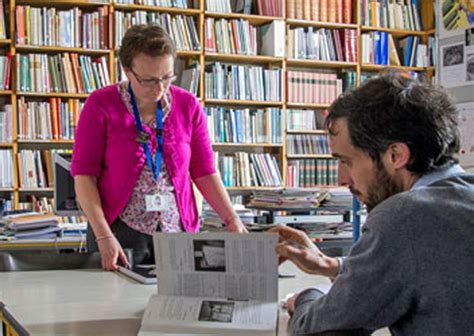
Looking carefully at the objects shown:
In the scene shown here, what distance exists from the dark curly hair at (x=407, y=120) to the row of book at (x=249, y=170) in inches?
153

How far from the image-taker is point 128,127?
1997 mm

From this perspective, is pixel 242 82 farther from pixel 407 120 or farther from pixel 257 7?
pixel 407 120

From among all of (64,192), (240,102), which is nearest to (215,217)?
(64,192)

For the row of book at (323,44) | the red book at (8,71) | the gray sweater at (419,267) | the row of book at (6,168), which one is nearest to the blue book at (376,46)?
the row of book at (323,44)

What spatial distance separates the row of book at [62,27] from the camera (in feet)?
15.0

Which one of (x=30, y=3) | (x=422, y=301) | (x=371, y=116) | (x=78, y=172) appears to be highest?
(x=30, y=3)

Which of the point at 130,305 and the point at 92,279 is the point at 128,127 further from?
the point at 130,305

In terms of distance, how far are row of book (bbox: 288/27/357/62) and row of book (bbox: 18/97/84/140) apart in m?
1.79

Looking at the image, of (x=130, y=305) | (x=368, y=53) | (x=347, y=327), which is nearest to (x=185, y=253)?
(x=130, y=305)

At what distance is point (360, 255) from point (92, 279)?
989mm

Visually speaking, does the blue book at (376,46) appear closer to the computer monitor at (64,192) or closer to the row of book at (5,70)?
the row of book at (5,70)

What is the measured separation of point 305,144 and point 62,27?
2.07 meters

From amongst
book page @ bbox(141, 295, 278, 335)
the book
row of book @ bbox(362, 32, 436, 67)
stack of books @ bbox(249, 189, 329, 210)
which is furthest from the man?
row of book @ bbox(362, 32, 436, 67)

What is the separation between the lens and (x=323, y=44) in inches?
211
